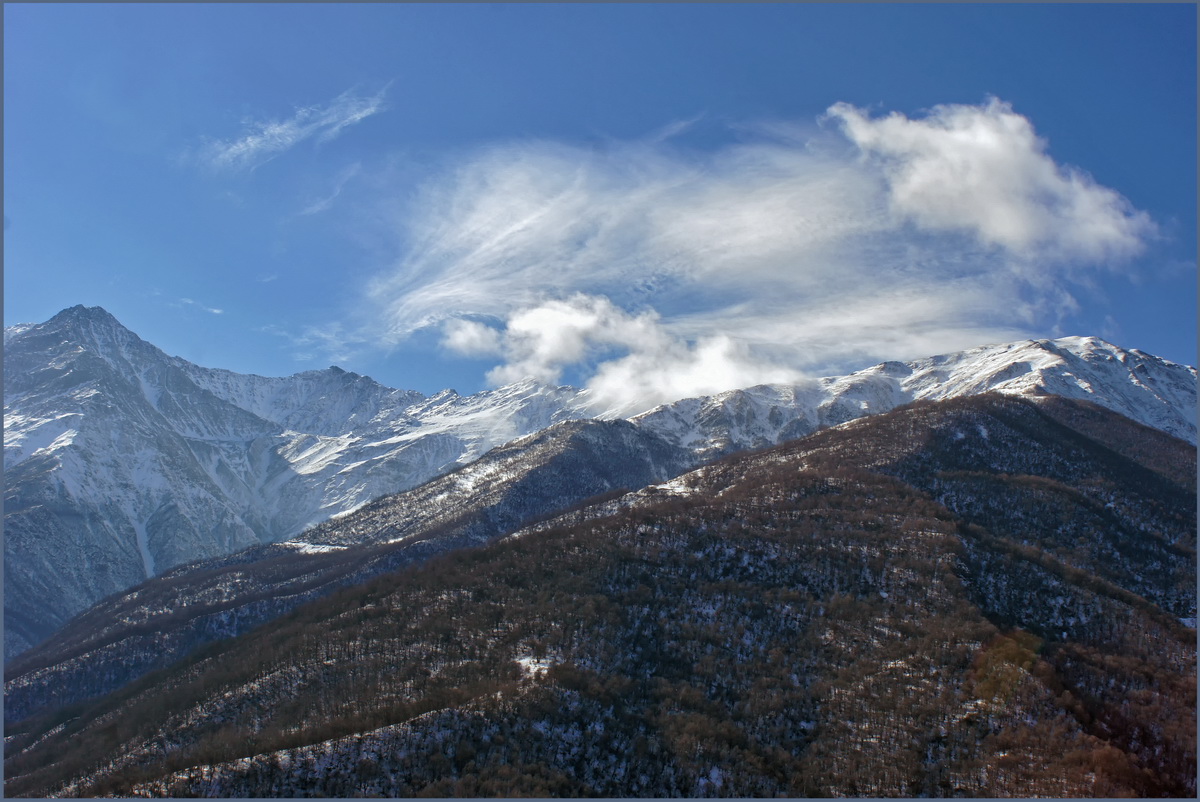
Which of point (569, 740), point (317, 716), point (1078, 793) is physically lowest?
point (1078, 793)

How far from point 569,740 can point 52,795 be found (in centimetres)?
11039

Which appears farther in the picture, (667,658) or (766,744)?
(667,658)

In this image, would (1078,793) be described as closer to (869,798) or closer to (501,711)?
(869,798)

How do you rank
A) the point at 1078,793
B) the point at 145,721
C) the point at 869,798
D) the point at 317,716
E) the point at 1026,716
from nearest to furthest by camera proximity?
the point at 1078,793 → the point at 869,798 → the point at 1026,716 → the point at 317,716 → the point at 145,721

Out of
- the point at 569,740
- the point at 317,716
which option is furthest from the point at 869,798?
the point at 317,716

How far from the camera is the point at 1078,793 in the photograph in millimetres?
136750

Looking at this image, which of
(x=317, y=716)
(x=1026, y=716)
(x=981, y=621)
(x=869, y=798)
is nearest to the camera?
(x=869, y=798)

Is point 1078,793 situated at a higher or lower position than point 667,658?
lower

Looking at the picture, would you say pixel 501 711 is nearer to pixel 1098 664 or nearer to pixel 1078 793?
pixel 1078 793

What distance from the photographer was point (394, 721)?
161750 millimetres

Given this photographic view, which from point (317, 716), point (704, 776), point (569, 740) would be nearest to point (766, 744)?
point (704, 776)

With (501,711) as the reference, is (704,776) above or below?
below

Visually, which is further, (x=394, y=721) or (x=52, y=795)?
(x=52, y=795)

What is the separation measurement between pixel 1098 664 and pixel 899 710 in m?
46.6
